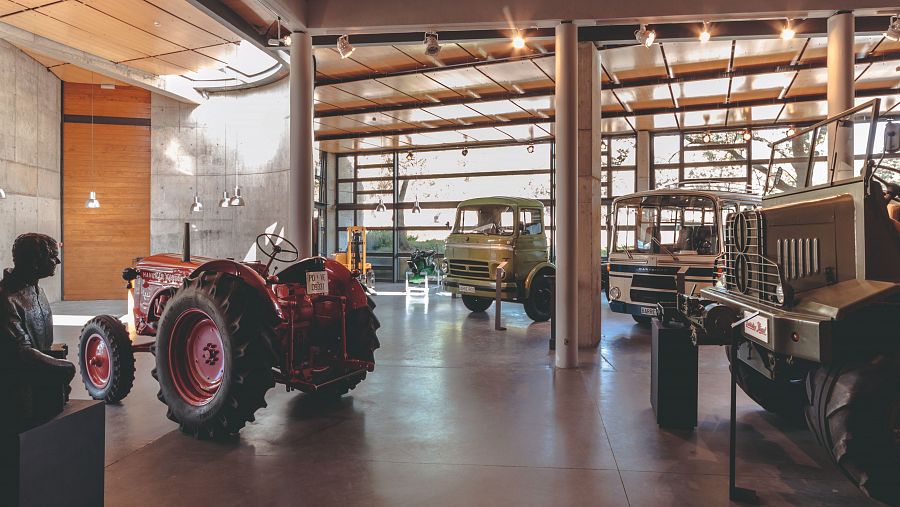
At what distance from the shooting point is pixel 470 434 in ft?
11.2

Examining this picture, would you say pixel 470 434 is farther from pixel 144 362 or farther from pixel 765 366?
pixel 144 362

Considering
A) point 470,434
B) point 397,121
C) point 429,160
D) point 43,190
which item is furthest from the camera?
point 429,160

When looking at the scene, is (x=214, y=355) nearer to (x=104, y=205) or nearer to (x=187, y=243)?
(x=187, y=243)

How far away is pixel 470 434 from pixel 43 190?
11788 mm

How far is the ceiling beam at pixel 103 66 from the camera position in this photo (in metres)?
8.30

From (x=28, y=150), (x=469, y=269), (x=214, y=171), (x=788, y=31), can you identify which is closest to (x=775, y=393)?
(x=788, y=31)

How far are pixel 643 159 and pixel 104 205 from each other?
43.8ft

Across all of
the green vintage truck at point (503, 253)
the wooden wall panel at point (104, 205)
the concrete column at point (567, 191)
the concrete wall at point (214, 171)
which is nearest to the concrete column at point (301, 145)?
the concrete column at point (567, 191)

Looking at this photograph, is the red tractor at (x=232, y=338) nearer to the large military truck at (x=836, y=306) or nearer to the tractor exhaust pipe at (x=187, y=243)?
the tractor exhaust pipe at (x=187, y=243)

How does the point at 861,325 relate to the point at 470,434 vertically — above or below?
above

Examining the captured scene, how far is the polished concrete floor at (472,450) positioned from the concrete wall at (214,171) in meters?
7.38

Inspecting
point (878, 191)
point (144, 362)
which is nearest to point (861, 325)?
point (878, 191)

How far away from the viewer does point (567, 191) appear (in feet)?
17.5

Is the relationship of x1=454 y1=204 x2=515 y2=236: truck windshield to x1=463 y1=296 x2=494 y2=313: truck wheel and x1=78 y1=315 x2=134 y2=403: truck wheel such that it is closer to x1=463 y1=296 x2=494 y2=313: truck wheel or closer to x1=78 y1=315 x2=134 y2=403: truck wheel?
x1=463 y1=296 x2=494 y2=313: truck wheel
